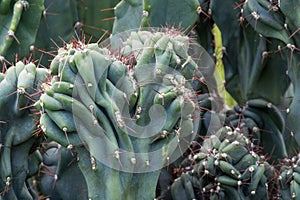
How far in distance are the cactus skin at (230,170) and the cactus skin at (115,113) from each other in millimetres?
413

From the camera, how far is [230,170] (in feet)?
12.5

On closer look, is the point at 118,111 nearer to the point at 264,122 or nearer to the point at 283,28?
the point at 283,28

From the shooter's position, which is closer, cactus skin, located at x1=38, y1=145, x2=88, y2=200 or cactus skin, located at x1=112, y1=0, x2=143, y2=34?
cactus skin, located at x1=38, y1=145, x2=88, y2=200

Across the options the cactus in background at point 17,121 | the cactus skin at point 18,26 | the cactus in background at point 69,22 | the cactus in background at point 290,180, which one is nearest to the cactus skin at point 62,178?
the cactus in background at point 17,121

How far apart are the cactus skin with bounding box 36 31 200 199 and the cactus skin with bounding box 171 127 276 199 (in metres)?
0.41

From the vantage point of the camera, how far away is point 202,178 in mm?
3963

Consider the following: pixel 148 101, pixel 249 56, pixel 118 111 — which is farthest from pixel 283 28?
pixel 118 111

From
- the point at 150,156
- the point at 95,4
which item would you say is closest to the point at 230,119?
the point at 95,4

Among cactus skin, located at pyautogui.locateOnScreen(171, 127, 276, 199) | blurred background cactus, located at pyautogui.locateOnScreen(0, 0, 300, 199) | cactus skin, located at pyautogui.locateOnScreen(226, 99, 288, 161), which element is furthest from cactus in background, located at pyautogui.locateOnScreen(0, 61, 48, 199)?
cactus skin, located at pyautogui.locateOnScreen(226, 99, 288, 161)

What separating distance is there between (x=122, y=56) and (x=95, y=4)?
133cm

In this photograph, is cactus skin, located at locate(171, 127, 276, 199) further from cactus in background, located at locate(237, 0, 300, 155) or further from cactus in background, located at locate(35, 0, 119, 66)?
cactus in background, located at locate(35, 0, 119, 66)

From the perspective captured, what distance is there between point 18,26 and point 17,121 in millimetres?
729

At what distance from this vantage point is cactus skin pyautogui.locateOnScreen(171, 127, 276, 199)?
3.85 metres

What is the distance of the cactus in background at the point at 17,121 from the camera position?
3.55m
